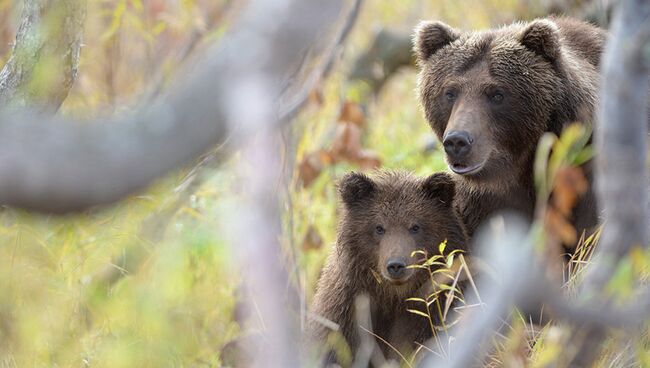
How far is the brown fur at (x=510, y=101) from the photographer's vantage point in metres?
5.19

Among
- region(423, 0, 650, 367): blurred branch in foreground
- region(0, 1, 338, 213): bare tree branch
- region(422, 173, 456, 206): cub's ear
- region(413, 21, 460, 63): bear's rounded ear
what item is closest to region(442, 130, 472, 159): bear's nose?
region(422, 173, 456, 206): cub's ear

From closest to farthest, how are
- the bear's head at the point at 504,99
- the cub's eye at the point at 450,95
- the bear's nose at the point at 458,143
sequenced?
the bear's nose at the point at 458,143 → the bear's head at the point at 504,99 → the cub's eye at the point at 450,95

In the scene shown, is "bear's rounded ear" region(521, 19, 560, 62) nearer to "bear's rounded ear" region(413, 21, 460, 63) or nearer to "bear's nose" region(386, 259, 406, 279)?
"bear's rounded ear" region(413, 21, 460, 63)

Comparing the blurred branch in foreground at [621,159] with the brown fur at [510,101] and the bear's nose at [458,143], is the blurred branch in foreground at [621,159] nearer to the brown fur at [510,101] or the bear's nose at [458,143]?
the bear's nose at [458,143]

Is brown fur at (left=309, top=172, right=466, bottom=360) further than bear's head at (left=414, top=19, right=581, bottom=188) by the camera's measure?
Yes

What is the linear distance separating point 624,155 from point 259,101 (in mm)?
1228

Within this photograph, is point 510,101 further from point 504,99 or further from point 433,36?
point 433,36

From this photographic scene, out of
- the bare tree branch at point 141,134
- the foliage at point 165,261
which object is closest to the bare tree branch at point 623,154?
the foliage at point 165,261

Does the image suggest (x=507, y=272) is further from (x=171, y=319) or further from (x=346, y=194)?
(x=346, y=194)

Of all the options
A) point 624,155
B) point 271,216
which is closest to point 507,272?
point 271,216

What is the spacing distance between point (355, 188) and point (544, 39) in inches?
45.4

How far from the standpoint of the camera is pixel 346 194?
17.9 feet

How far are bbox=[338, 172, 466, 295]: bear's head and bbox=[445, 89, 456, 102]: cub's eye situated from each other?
37 centimetres

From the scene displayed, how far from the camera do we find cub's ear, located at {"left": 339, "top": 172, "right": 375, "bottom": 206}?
5402 mm
